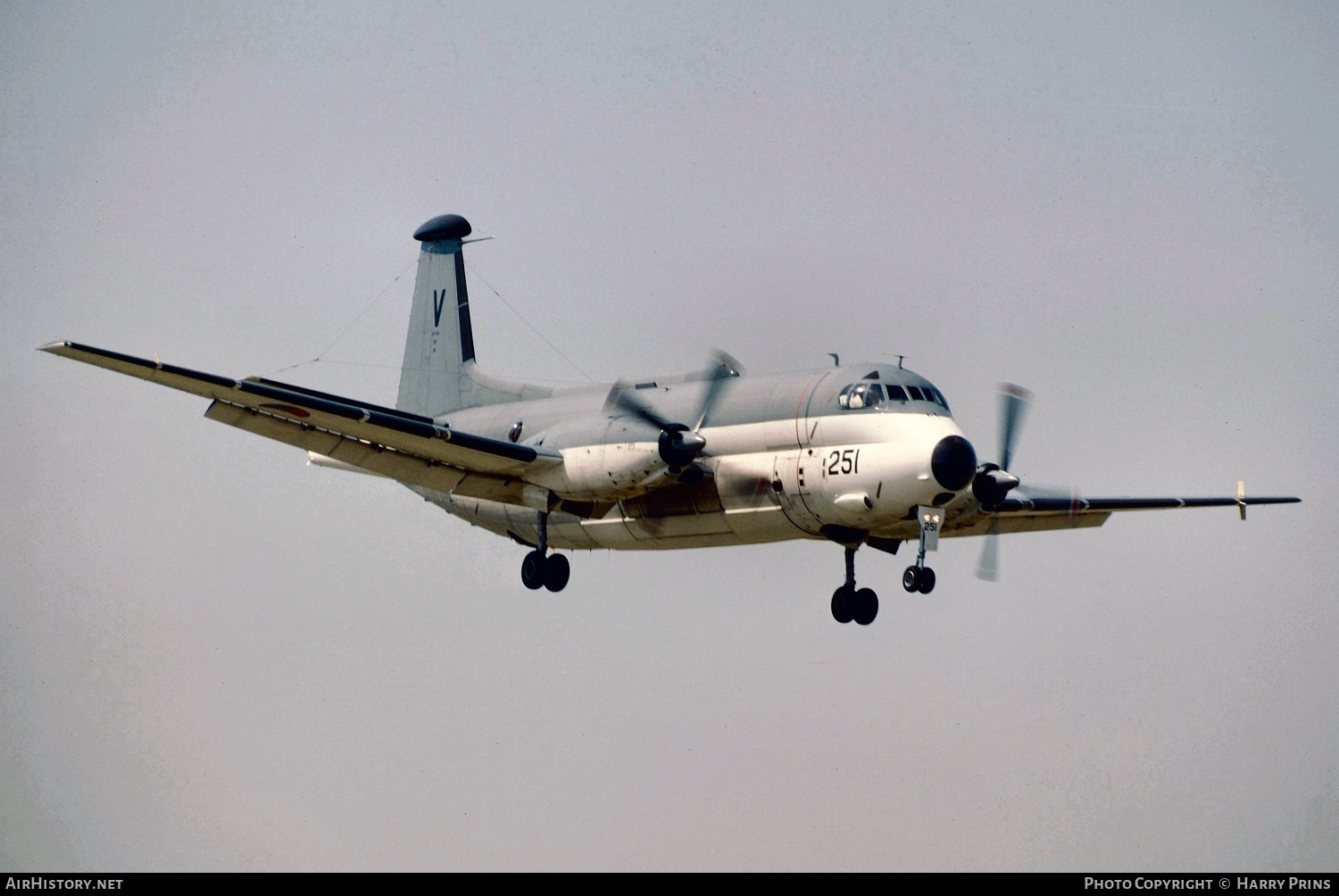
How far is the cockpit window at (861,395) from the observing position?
3155 centimetres

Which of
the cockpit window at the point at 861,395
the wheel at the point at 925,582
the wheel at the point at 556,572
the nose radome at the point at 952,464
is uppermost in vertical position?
the cockpit window at the point at 861,395

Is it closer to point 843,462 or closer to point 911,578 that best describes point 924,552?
point 911,578

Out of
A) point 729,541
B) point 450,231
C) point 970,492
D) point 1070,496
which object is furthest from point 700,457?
point 450,231

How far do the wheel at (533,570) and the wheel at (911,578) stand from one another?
876cm

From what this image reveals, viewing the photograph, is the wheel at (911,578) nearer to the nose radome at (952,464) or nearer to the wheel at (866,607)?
the nose radome at (952,464)

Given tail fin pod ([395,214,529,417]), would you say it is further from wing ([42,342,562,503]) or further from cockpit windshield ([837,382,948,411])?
cockpit windshield ([837,382,948,411])

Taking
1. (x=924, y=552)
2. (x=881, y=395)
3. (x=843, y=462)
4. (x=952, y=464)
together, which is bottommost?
(x=924, y=552)

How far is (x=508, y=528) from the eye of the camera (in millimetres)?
37344

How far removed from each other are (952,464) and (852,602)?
481 cm

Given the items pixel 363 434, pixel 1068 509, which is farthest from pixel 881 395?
pixel 363 434

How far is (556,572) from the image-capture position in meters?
36.1

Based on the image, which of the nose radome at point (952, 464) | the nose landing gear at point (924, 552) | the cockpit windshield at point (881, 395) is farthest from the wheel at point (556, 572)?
the nose radome at point (952, 464)

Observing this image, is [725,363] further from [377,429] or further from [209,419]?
[209,419]

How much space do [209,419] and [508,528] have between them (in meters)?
8.00
